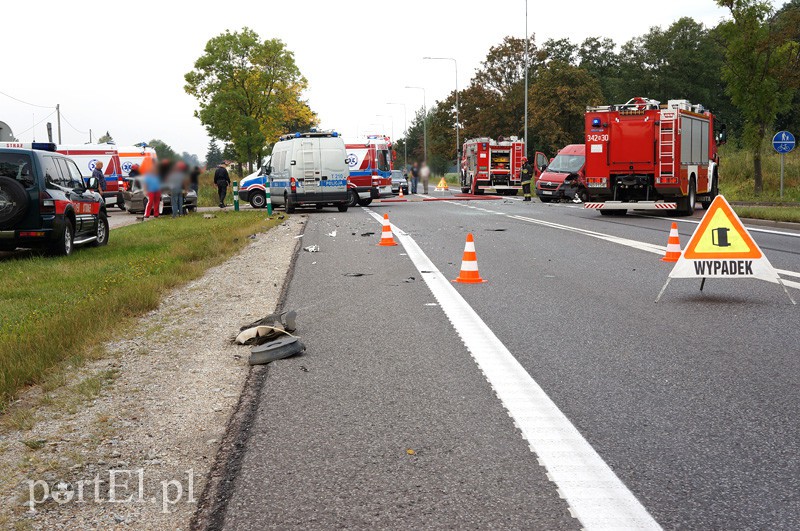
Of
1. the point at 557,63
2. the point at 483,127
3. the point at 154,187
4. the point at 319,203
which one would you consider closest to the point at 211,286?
the point at 154,187

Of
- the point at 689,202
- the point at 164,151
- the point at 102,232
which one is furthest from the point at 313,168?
the point at 164,151

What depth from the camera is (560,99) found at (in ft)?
230

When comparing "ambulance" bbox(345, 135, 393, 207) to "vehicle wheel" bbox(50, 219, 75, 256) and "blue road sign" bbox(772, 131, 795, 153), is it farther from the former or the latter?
"vehicle wheel" bbox(50, 219, 75, 256)

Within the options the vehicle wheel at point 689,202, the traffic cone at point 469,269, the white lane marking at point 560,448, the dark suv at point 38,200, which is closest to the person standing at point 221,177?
the white lane marking at point 560,448

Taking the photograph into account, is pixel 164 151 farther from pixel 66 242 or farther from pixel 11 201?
pixel 66 242

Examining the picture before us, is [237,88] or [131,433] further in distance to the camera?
[237,88]

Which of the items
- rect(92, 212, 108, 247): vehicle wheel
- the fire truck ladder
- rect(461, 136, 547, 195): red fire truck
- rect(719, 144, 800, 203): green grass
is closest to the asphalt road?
rect(92, 212, 108, 247): vehicle wheel

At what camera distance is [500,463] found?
4164mm

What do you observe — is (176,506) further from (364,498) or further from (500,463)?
(500,463)

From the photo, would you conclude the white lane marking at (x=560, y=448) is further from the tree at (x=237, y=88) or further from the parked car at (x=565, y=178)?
the parked car at (x=565, y=178)

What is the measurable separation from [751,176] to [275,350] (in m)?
40.2

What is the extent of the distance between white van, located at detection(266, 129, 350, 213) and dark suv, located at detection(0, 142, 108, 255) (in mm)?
13667

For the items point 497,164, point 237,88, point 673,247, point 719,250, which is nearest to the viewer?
point 237,88

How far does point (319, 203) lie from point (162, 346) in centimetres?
2224
